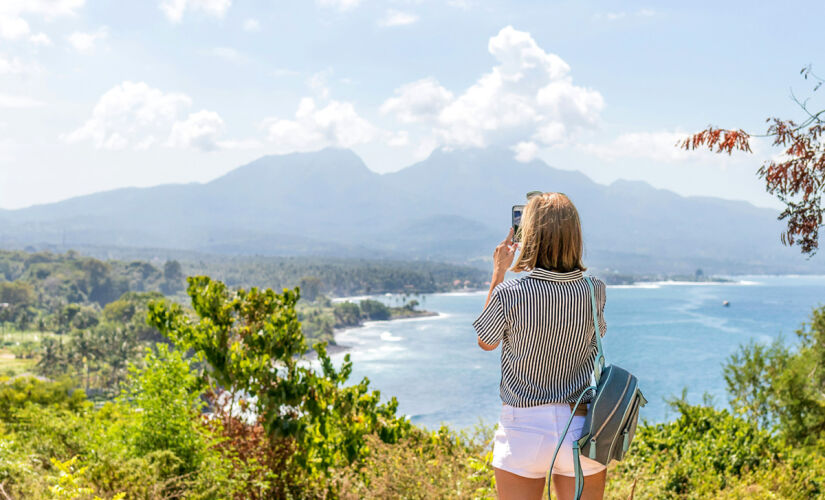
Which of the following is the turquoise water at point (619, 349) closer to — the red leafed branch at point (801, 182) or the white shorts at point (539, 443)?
the red leafed branch at point (801, 182)

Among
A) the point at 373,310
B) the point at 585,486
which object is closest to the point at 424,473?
the point at 585,486

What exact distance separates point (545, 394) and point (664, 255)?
17993 cm

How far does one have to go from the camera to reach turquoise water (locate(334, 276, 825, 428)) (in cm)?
3856

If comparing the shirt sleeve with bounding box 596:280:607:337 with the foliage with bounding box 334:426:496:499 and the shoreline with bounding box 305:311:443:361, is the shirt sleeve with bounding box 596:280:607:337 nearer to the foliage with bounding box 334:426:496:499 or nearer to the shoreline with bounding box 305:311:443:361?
the foliage with bounding box 334:426:496:499

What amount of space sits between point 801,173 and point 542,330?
1.98m

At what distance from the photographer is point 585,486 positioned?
1.50 meters

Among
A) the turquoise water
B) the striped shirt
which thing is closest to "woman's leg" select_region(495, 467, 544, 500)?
the striped shirt

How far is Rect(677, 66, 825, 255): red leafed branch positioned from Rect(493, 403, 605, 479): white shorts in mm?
1751

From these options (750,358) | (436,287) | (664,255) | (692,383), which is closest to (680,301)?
(436,287)

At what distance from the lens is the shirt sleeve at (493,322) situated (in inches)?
57.9

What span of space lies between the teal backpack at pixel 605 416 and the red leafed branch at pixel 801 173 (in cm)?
163

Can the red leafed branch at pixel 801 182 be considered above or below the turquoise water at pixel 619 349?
above

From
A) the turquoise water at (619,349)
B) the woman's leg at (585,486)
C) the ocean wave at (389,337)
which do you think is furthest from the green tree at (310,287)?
the woman's leg at (585,486)

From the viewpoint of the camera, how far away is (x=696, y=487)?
10.5 ft
